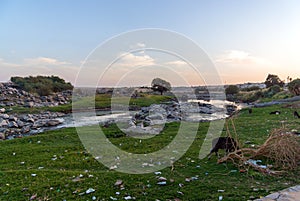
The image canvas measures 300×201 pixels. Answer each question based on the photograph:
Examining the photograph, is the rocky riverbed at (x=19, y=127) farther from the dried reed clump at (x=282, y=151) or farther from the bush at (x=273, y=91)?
the bush at (x=273, y=91)

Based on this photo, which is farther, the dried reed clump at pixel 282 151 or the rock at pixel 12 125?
the rock at pixel 12 125

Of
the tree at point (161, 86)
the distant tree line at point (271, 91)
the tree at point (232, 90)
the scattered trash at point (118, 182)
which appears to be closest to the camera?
the scattered trash at point (118, 182)

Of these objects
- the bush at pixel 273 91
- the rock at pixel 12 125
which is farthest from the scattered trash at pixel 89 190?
the bush at pixel 273 91

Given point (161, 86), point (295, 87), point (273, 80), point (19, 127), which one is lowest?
point (19, 127)

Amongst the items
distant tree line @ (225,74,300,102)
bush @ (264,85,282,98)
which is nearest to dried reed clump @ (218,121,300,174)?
distant tree line @ (225,74,300,102)

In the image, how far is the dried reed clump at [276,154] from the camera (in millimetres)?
5730

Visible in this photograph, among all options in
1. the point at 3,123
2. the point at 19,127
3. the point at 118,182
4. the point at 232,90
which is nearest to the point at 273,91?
the point at 232,90

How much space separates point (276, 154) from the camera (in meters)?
6.00

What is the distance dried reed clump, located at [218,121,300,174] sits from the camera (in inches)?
226

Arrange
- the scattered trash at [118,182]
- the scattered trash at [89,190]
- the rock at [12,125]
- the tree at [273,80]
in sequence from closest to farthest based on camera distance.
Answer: the scattered trash at [89,190], the scattered trash at [118,182], the rock at [12,125], the tree at [273,80]

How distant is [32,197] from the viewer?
4688 mm

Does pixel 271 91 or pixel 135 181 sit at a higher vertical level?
pixel 271 91

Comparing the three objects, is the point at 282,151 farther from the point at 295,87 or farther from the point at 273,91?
the point at 273,91

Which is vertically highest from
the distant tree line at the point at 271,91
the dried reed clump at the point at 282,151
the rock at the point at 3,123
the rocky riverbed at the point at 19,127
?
the distant tree line at the point at 271,91
